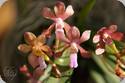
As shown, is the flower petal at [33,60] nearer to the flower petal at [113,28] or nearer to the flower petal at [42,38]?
the flower petal at [42,38]

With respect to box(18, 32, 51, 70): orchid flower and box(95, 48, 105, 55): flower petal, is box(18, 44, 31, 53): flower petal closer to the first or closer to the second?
box(18, 32, 51, 70): orchid flower

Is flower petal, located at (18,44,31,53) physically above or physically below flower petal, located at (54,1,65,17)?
below

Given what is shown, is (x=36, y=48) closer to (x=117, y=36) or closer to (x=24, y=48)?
(x=24, y=48)

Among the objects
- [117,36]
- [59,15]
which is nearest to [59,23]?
[59,15]

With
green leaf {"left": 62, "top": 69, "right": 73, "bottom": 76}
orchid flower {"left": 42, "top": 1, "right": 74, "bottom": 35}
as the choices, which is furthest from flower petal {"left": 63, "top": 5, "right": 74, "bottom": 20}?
green leaf {"left": 62, "top": 69, "right": 73, "bottom": 76}

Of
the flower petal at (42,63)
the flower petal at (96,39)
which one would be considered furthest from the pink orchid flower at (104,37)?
the flower petal at (42,63)
